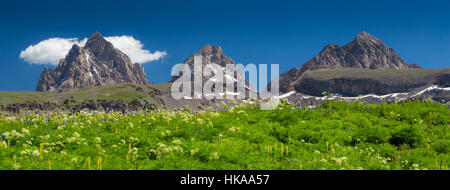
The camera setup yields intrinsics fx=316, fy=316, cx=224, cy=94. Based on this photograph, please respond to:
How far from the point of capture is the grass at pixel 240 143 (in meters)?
8.64

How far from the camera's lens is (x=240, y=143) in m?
10.8

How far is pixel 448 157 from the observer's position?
9.85 meters

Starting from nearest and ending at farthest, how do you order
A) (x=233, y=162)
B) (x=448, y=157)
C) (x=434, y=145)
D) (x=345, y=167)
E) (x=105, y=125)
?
1. (x=345, y=167)
2. (x=233, y=162)
3. (x=448, y=157)
4. (x=434, y=145)
5. (x=105, y=125)

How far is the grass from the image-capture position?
8.64 meters
